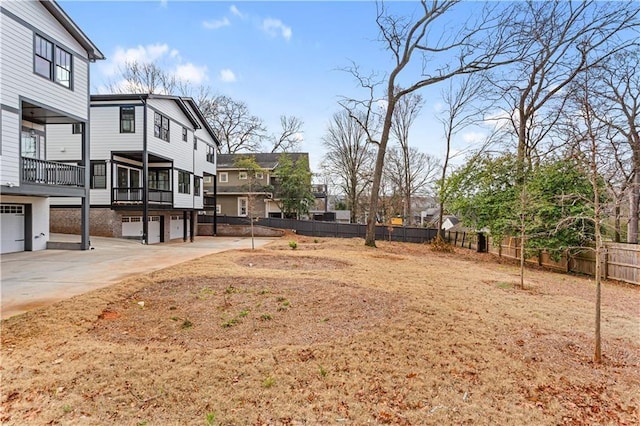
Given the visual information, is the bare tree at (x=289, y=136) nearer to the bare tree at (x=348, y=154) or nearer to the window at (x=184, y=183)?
the bare tree at (x=348, y=154)

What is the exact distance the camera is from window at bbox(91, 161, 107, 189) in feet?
55.8

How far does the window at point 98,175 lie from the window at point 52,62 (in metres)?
5.34

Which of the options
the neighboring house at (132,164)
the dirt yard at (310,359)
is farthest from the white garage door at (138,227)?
the dirt yard at (310,359)

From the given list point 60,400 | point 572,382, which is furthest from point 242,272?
point 572,382

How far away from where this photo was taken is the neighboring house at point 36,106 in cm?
1012

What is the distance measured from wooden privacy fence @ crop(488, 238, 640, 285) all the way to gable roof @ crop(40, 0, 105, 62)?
1978 centimetres

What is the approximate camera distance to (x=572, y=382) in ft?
12.9

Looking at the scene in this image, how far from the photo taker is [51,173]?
1200 centimetres

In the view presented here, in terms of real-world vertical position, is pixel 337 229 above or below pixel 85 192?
below

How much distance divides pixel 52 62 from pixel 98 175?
261 inches

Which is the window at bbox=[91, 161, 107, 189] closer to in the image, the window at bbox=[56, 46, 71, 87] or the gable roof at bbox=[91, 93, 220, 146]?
the gable roof at bbox=[91, 93, 220, 146]

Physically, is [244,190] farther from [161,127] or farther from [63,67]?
[63,67]

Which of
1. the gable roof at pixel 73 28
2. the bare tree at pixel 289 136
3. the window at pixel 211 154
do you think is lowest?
the window at pixel 211 154

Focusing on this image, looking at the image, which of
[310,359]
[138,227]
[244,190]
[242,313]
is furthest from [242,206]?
[310,359]
